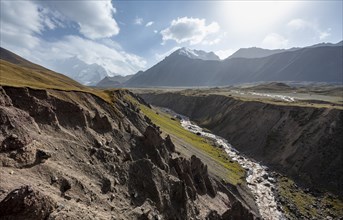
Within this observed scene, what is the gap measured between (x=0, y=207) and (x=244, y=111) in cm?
10948

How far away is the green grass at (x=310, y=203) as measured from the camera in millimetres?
58653

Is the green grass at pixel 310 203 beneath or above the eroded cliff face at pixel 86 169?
beneath

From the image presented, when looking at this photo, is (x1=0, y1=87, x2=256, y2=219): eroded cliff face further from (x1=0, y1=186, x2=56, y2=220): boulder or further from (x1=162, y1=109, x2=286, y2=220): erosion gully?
(x1=162, y1=109, x2=286, y2=220): erosion gully

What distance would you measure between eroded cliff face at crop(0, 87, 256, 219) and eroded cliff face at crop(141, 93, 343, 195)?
3286 cm

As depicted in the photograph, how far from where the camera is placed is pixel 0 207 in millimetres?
22406

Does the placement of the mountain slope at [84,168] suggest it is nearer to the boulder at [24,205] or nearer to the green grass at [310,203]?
the boulder at [24,205]

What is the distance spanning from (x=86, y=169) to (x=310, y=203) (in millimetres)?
49150

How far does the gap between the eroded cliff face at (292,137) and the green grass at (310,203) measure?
4892 millimetres

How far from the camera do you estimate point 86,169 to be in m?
36.4

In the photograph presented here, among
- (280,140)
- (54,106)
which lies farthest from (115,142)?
(280,140)

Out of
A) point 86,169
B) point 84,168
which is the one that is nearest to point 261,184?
point 86,169

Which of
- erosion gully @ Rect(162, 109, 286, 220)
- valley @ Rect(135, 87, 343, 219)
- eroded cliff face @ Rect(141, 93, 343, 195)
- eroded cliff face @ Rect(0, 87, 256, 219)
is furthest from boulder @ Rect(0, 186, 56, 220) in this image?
eroded cliff face @ Rect(141, 93, 343, 195)

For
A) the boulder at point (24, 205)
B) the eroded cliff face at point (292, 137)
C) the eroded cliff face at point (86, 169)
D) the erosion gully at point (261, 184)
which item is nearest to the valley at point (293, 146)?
the eroded cliff face at point (292, 137)

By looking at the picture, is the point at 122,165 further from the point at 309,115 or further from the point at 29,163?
the point at 309,115
